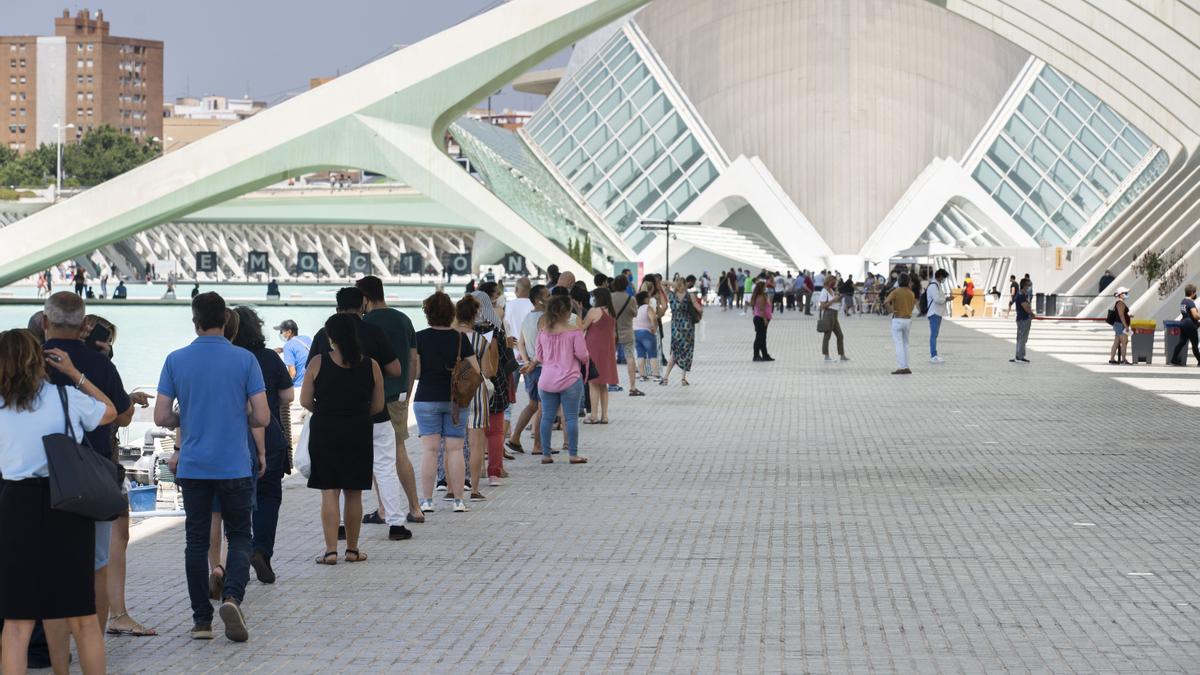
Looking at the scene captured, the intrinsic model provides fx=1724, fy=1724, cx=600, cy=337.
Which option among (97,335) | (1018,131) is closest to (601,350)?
(97,335)

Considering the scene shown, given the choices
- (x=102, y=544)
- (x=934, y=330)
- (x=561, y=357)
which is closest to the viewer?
(x=102, y=544)

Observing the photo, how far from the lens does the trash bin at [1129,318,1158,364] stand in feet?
84.3

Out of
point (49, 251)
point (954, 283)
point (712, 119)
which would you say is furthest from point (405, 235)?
point (49, 251)

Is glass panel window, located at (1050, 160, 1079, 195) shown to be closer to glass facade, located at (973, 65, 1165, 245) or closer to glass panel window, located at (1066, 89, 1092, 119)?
glass facade, located at (973, 65, 1165, 245)

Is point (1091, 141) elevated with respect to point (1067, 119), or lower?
lower

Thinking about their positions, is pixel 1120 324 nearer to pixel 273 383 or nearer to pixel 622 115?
pixel 273 383

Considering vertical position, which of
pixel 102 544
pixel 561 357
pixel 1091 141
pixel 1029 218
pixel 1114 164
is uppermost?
pixel 1091 141

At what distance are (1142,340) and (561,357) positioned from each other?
15.4 meters

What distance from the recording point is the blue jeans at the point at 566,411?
13000mm

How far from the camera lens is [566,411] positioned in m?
13.0

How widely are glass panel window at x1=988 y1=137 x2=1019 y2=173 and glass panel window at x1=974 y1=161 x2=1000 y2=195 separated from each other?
0.35 m

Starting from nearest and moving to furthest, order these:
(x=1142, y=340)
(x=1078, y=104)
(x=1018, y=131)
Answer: (x=1142, y=340)
(x=1078, y=104)
(x=1018, y=131)

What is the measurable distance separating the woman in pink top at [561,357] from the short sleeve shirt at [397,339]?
3180 mm

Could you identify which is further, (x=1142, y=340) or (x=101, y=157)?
(x=101, y=157)
